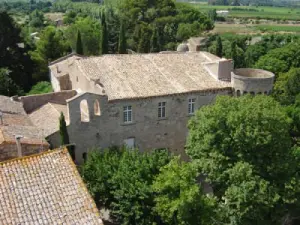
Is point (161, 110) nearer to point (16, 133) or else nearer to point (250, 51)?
point (16, 133)

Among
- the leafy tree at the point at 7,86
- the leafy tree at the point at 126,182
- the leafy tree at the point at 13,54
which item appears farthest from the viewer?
the leafy tree at the point at 13,54

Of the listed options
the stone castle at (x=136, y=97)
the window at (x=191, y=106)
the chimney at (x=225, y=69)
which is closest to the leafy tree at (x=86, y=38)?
the stone castle at (x=136, y=97)

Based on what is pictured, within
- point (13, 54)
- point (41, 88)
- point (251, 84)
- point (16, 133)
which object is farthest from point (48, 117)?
point (13, 54)

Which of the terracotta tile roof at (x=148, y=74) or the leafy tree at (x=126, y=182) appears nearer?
the leafy tree at (x=126, y=182)

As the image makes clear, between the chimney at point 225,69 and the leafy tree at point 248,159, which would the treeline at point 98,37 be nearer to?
the chimney at point 225,69

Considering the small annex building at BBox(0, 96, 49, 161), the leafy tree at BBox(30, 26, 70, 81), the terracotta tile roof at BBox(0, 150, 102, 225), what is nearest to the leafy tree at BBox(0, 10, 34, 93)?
the leafy tree at BBox(30, 26, 70, 81)

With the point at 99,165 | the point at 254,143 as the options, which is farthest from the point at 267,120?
the point at 99,165

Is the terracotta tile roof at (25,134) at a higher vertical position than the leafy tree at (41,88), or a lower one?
higher
